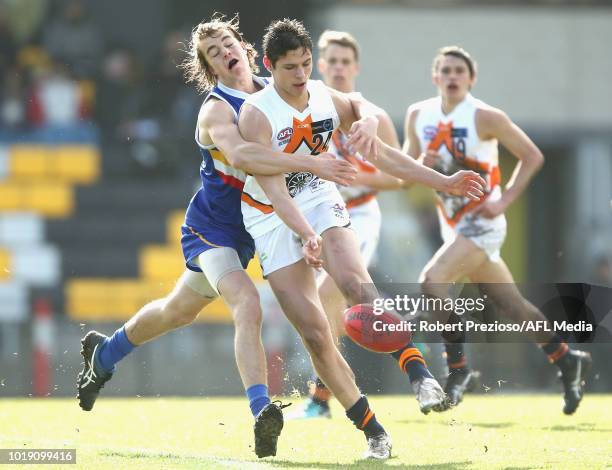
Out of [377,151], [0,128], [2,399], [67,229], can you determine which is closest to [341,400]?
[377,151]

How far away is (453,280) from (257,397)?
264cm

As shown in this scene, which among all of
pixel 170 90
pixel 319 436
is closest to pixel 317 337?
pixel 319 436

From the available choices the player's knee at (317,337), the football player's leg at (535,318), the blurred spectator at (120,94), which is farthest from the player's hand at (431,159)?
the blurred spectator at (120,94)

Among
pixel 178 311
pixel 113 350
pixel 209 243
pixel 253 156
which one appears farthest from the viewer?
pixel 113 350

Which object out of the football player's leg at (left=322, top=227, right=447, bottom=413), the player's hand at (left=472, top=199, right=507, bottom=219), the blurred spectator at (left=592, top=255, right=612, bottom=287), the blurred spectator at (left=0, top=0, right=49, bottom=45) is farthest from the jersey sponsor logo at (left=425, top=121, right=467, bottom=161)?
the blurred spectator at (left=0, top=0, right=49, bottom=45)

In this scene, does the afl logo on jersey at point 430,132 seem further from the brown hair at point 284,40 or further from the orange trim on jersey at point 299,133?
the brown hair at point 284,40

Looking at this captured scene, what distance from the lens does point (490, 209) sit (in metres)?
9.48

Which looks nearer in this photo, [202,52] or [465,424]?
[202,52]

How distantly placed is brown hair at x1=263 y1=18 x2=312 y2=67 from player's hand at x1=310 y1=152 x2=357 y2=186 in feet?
2.08

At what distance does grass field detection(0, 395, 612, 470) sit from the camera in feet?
23.5

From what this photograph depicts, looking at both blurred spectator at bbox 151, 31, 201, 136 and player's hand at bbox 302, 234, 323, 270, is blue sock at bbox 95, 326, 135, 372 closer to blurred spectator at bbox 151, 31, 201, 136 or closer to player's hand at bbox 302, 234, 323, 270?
player's hand at bbox 302, 234, 323, 270

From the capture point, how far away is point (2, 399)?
12.5m

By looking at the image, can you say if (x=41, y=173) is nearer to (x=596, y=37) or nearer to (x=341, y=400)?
(x=596, y=37)

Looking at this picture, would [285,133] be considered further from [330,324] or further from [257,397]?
[330,324]
